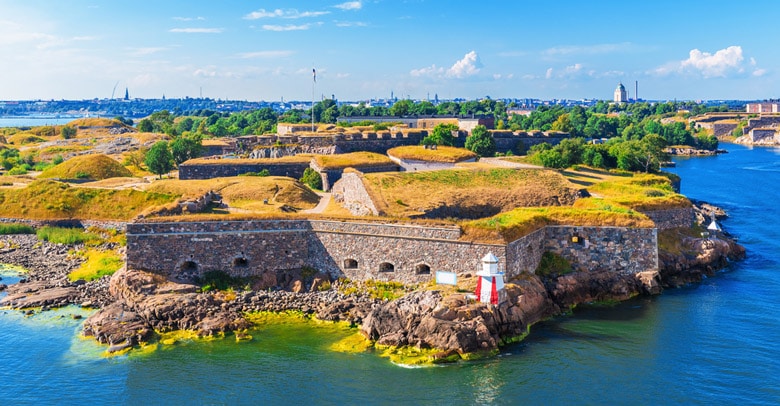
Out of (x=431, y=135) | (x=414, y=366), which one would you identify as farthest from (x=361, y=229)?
(x=431, y=135)

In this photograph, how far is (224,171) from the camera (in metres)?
52.1

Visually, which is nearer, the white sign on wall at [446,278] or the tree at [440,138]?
the white sign on wall at [446,278]

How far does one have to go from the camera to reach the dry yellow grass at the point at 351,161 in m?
50.3

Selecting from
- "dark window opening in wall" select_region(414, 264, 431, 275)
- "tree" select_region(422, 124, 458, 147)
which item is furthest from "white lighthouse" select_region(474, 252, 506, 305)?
"tree" select_region(422, 124, 458, 147)

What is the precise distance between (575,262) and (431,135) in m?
31.1

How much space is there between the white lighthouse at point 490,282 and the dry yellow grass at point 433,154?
25.9 m

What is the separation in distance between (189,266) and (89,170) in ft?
98.5

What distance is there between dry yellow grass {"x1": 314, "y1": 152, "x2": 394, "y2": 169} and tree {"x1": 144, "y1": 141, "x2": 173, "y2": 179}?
12.8 meters

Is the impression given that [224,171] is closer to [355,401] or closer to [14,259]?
[14,259]

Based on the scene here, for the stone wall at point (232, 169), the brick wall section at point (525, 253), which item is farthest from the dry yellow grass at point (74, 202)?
the brick wall section at point (525, 253)

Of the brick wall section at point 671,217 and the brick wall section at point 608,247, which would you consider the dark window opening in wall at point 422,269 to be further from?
the brick wall section at point 671,217

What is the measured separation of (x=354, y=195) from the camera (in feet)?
136

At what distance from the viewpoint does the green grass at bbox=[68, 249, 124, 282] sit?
35.5 meters

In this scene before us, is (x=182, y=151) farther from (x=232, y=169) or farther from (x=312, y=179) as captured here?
(x=312, y=179)
